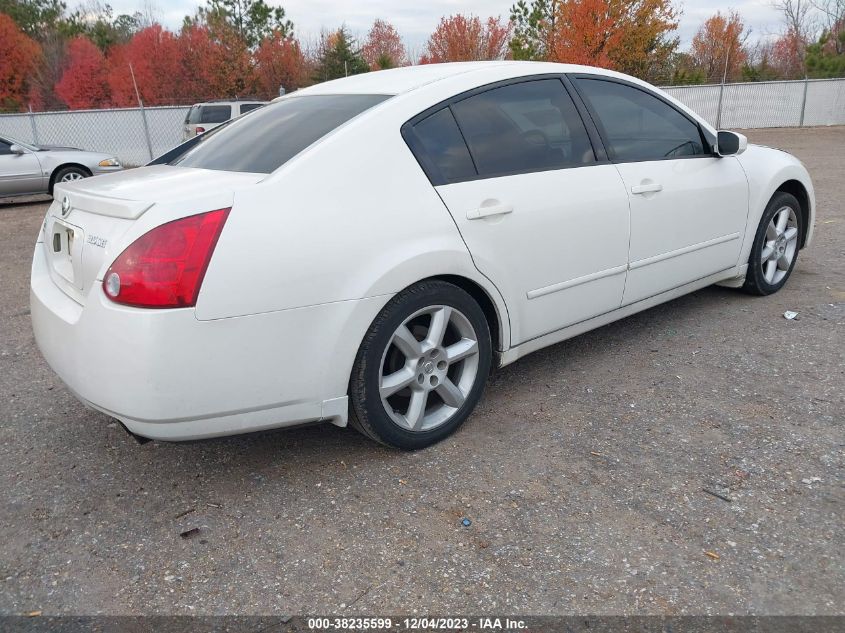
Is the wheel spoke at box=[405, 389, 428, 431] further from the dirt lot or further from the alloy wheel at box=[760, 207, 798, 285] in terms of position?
the alloy wheel at box=[760, 207, 798, 285]

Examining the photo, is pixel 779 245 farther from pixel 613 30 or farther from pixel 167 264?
pixel 613 30

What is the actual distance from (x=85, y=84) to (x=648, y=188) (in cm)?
4848

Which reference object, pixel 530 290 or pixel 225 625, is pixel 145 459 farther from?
pixel 530 290

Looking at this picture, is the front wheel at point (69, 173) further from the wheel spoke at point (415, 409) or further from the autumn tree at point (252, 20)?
the autumn tree at point (252, 20)

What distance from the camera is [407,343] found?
2842mm

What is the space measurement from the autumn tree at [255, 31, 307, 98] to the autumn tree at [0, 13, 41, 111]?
14.3m

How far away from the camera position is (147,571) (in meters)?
2.32

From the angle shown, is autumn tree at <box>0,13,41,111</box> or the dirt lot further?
autumn tree at <box>0,13,41,111</box>

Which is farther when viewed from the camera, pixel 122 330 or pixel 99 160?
pixel 99 160

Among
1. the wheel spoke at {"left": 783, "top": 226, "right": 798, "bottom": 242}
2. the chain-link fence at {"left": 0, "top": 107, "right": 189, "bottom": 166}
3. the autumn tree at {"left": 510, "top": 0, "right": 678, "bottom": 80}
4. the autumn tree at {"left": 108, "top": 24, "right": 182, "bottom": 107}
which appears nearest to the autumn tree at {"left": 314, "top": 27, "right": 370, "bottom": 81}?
the autumn tree at {"left": 108, "top": 24, "right": 182, "bottom": 107}

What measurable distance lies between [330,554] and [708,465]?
1.53 meters

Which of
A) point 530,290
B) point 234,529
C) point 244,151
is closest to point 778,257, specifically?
point 530,290

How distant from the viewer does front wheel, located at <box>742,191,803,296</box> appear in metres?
4.73

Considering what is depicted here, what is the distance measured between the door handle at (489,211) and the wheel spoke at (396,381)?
0.70 m
